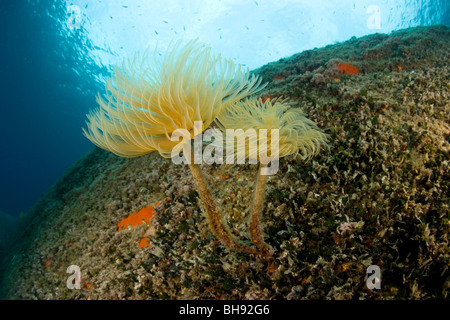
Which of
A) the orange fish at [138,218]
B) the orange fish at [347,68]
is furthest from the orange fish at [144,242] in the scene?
the orange fish at [347,68]

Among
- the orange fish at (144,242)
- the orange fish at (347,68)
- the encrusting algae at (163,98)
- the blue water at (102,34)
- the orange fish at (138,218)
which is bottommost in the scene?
the orange fish at (144,242)

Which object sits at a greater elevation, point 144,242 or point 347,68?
point 347,68

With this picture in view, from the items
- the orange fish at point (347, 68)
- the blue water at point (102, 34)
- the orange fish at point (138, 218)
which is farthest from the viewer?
the blue water at point (102, 34)

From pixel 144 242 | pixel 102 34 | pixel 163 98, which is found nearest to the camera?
pixel 163 98

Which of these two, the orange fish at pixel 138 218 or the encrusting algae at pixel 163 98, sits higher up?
the encrusting algae at pixel 163 98

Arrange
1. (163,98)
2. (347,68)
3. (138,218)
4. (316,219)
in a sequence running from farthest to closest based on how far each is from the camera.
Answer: (347,68)
(138,218)
(316,219)
(163,98)

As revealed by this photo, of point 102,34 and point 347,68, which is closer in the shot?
point 347,68

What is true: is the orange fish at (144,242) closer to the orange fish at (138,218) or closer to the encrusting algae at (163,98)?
the orange fish at (138,218)

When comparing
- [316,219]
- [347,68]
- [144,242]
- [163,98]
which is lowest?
[144,242]

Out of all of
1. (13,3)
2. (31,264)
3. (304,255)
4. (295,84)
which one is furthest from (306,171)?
(13,3)

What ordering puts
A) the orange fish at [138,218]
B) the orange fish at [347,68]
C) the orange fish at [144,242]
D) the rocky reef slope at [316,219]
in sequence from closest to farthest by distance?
1. the rocky reef slope at [316,219]
2. the orange fish at [144,242]
3. the orange fish at [138,218]
4. the orange fish at [347,68]

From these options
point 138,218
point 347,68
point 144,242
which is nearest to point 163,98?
point 144,242

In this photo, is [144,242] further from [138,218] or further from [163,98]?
[163,98]

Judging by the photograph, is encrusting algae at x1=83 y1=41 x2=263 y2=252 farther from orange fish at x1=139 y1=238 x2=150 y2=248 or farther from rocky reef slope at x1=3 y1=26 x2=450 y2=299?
orange fish at x1=139 y1=238 x2=150 y2=248
